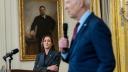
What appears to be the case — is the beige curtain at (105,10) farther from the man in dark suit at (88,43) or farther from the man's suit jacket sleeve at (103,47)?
the man's suit jacket sleeve at (103,47)

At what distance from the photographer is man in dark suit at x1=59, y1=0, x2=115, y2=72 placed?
2.44 m

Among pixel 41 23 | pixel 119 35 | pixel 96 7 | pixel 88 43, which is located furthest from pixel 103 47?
pixel 41 23

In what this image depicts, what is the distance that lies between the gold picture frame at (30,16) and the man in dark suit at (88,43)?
4.49 meters

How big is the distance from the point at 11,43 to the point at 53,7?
1.09 metres

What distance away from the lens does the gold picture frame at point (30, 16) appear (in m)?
7.10

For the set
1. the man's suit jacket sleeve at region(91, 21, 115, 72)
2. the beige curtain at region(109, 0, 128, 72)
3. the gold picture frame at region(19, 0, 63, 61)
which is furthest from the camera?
the gold picture frame at region(19, 0, 63, 61)

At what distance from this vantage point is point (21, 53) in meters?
7.09

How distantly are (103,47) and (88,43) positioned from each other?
4.8 inches

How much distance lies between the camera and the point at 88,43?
2516 millimetres

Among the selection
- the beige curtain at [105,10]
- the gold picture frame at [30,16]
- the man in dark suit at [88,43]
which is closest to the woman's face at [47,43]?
the beige curtain at [105,10]

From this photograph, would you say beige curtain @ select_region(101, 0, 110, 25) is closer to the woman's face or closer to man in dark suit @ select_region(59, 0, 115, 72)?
the woman's face

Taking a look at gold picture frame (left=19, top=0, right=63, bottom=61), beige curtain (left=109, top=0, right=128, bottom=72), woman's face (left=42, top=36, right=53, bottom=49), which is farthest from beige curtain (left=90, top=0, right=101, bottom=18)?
gold picture frame (left=19, top=0, right=63, bottom=61)

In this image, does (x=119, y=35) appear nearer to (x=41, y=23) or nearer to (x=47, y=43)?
(x=47, y=43)

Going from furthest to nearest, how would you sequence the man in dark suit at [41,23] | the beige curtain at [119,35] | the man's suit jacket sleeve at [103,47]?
the man in dark suit at [41,23], the beige curtain at [119,35], the man's suit jacket sleeve at [103,47]
